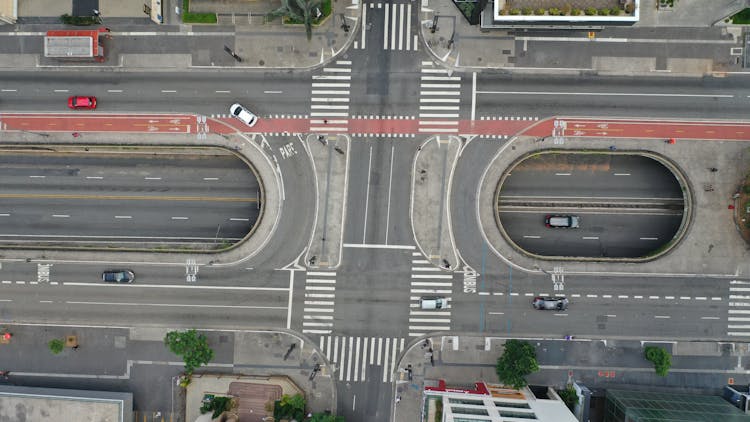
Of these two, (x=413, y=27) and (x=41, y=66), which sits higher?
(x=413, y=27)

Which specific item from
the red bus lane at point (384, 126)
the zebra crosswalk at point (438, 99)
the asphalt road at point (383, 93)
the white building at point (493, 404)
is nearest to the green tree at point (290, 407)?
the white building at point (493, 404)

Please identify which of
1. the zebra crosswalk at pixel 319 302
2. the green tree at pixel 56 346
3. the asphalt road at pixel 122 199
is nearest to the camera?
the green tree at pixel 56 346

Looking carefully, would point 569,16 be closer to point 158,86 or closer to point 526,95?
point 526,95

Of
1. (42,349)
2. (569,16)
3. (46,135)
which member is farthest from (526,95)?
(42,349)

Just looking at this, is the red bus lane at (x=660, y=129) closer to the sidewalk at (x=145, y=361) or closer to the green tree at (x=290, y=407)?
the sidewalk at (x=145, y=361)

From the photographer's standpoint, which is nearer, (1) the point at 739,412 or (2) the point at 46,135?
(1) the point at 739,412

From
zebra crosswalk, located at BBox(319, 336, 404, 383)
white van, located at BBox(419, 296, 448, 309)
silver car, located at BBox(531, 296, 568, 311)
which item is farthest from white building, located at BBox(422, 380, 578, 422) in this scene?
silver car, located at BBox(531, 296, 568, 311)
